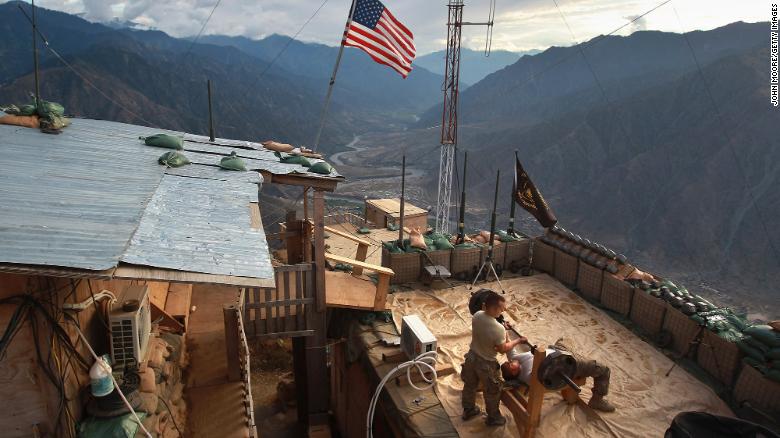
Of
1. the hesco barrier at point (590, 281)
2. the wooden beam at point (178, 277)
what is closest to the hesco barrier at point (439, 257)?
the hesco barrier at point (590, 281)

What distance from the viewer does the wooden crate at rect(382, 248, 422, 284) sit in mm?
12750

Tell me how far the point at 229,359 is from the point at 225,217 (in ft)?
10.5

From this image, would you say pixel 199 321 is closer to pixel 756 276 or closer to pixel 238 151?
pixel 238 151

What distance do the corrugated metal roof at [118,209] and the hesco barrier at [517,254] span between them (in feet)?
24.1

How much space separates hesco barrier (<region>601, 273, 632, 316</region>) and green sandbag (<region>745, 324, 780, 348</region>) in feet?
8.55

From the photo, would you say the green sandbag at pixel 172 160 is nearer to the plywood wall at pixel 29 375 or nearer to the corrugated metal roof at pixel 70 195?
the corrugated metal roof at pixel 70 195

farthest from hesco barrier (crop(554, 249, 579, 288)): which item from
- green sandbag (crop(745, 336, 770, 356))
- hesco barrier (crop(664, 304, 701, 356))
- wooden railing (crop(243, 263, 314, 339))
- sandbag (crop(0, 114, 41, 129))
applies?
sandbag (crop(0, 114, 41, 129))

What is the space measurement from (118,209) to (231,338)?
10.8 ft

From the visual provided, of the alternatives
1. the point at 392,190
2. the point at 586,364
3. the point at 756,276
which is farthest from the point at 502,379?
the point at 392,190

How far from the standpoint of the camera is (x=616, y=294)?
11.3 m

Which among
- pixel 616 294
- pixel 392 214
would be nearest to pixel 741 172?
pixel 392 214

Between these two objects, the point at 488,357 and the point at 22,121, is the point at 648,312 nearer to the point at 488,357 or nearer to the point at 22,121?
the point at 488,357

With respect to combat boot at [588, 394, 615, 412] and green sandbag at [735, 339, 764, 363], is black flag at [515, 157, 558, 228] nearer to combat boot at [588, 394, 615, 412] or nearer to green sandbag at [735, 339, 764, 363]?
green sandbag at [735, 339, 764, 363]

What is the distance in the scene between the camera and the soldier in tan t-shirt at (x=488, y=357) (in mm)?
6395
